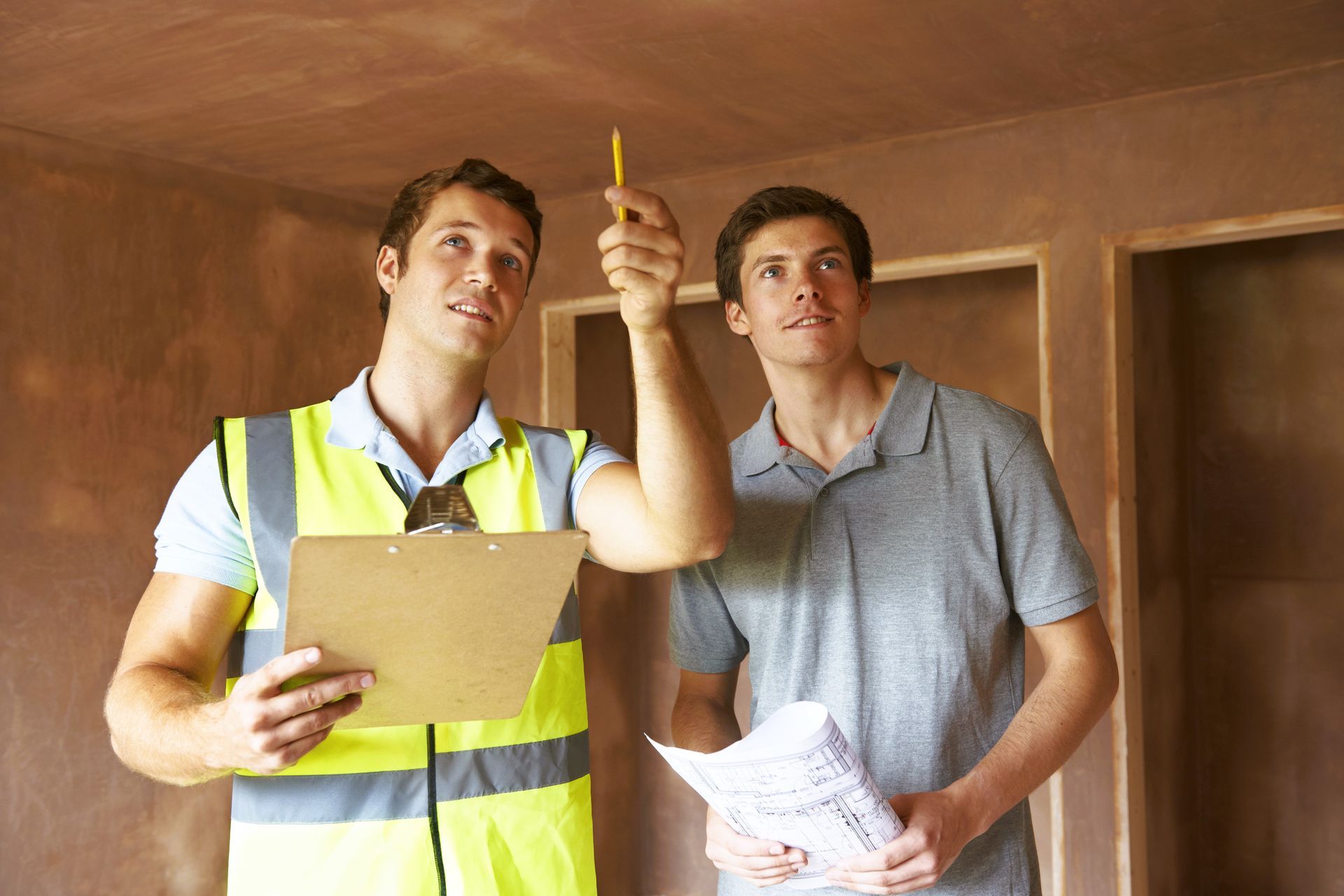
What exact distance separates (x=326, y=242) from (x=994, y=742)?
3.41 meters

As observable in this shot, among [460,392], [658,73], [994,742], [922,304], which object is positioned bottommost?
[994,742]

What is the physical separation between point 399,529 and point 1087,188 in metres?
2.60

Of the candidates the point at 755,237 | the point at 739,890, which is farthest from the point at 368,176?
the point at 739,890

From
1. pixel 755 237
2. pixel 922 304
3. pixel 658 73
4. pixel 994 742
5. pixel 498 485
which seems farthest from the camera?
pixel 922 304

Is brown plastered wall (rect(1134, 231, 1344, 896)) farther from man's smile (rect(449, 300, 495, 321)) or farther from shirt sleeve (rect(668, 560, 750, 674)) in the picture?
man's smile (rect(449, 300, 495, 321))

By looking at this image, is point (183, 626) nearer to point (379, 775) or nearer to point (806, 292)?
point (379, 775)

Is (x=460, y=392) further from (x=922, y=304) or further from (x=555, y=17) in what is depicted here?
(x=922, y=304)

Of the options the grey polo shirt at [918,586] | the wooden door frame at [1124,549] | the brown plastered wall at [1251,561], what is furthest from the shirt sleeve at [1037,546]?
the brown plastered wall at [1251,561]

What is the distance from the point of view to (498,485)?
145cm

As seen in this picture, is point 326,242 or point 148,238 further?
point 326,242

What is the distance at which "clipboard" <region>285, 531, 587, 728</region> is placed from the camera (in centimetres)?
96

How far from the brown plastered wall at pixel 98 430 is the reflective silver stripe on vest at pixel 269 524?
2.35 meters

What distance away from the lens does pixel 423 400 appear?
148cm

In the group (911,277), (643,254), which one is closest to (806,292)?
(643,254)
